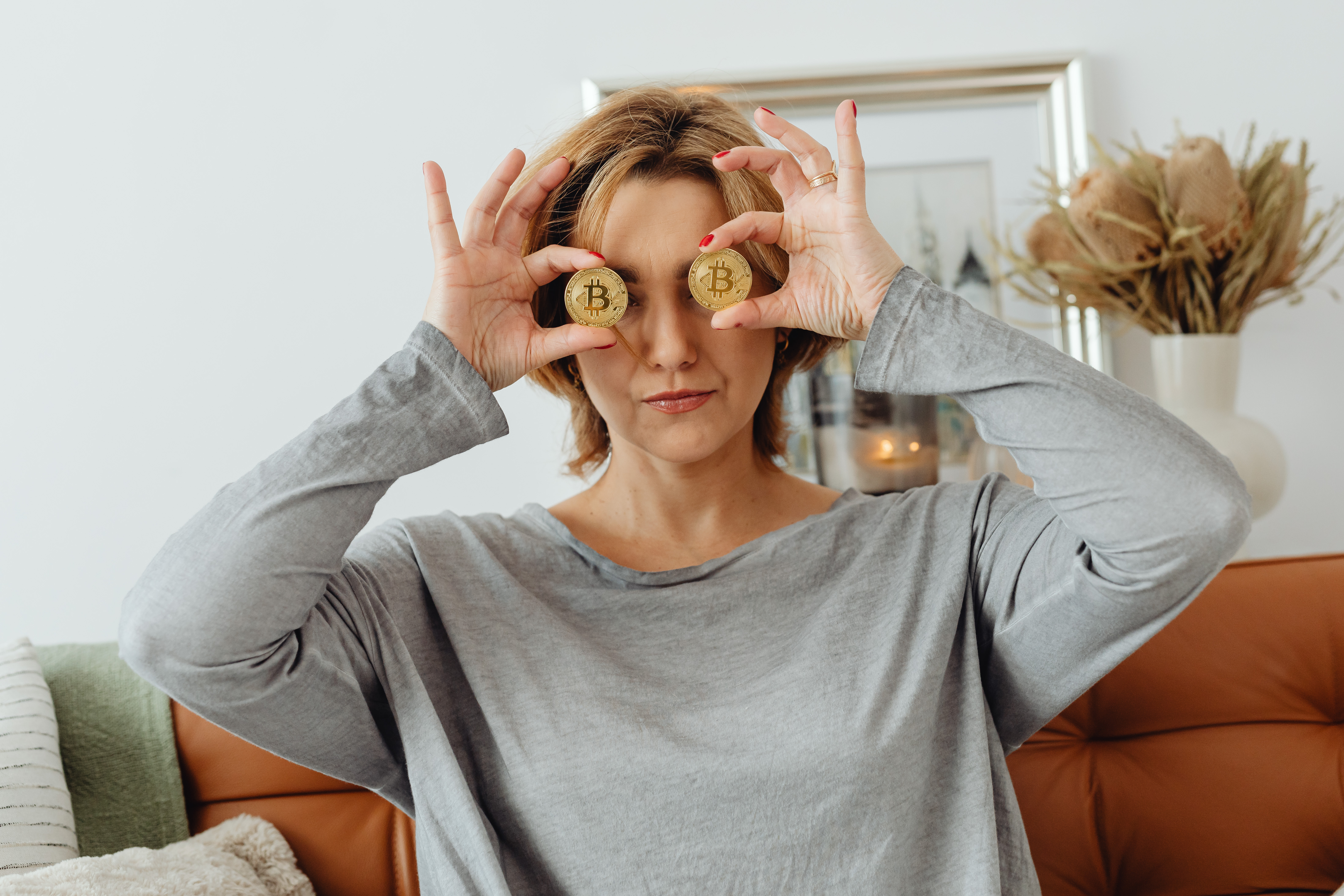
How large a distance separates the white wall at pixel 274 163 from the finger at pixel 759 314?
80cm

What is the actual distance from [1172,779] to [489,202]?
1.13 meters

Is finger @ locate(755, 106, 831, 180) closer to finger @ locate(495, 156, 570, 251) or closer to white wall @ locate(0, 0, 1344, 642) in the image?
finger @ locate(495, 156, 570, 251)

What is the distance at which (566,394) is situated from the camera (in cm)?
134

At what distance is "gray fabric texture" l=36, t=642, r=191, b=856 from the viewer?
4.02 feet

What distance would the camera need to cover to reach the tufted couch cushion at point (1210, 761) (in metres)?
1.25

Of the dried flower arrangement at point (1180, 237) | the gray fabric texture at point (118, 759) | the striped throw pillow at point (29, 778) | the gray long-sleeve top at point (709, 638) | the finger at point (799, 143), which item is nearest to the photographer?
the gray long-sleeve top at point (709, 638)

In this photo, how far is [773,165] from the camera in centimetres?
101

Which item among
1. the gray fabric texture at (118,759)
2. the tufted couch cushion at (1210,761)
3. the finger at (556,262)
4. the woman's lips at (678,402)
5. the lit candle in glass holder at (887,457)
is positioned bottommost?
the tufted couch cushion at (1210,761)

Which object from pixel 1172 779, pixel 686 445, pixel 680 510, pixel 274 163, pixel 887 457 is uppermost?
pixel 274 163

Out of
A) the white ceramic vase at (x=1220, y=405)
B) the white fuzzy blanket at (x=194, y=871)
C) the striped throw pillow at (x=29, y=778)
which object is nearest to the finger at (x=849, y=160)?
the white ceramic vase at (x=1220, y=405)

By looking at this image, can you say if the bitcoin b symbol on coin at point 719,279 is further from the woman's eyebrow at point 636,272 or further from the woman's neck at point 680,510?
the woman's neck at point 680,510

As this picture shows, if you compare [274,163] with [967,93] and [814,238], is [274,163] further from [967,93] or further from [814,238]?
[967,93]

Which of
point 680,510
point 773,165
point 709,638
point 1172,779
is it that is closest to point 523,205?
point 773,165

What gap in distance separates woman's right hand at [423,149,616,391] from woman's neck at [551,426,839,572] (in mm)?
210
